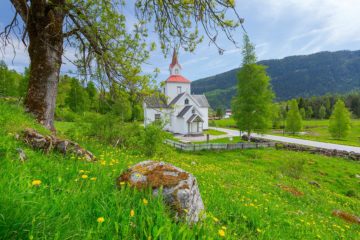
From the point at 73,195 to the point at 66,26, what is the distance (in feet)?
21.0

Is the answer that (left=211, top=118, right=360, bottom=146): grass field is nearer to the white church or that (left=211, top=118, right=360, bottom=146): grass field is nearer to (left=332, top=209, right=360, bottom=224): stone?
the white church

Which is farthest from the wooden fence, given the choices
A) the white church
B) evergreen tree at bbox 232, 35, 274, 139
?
the white church

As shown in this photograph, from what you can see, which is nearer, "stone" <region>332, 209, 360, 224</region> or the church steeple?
"stone" <region>332, 209, 360, 224</region>

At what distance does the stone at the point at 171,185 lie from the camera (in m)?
2.47

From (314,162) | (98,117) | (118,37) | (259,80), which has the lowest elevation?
(314,162)

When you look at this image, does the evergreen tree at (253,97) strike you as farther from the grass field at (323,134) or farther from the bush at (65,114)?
the bush at (65,114)

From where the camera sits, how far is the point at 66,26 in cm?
683

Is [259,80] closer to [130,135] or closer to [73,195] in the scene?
[130,135]

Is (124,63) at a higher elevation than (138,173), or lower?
higher

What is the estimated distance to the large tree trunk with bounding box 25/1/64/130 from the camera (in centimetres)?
649

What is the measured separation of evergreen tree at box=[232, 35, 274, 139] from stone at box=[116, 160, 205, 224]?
99.3 ft

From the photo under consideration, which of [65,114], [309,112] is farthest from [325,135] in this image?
[65,114]

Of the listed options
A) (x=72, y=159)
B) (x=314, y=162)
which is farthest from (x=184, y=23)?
(x=314, y=162)

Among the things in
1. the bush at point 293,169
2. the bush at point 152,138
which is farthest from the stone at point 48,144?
the bush at point 293,169
